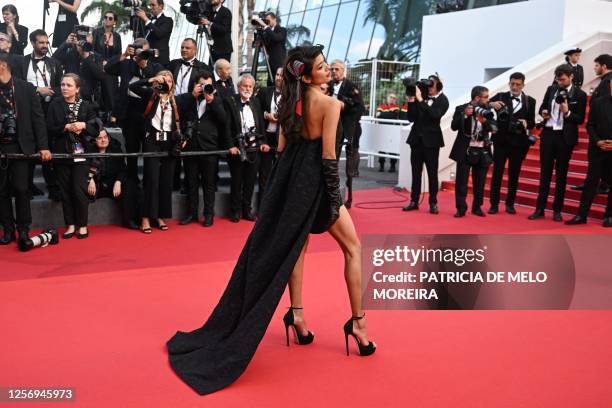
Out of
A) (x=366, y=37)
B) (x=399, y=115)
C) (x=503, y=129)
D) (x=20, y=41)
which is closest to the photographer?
(x=503, y=129)

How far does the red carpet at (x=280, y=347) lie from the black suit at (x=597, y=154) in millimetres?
3636

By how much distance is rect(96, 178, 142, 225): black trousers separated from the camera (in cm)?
774

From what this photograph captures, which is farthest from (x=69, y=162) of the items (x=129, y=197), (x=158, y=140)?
(x=158, y=140)

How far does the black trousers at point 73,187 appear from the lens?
709 cm

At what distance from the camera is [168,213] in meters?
7.80

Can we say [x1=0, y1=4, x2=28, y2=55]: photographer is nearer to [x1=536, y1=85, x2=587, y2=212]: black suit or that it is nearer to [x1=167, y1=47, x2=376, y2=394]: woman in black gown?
[x1=167, y1=47, x2=376, y2=394]: woman in black gown

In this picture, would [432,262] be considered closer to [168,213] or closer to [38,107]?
[168,213]

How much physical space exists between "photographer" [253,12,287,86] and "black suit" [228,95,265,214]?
5.63 feet

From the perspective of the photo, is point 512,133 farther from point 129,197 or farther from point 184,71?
point 129,197

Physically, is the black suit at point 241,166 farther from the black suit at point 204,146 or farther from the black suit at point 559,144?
the black suit at point 559,144

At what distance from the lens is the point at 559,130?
8453 millimetres

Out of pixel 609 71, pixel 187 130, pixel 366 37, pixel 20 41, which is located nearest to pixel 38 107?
pixel 187 130

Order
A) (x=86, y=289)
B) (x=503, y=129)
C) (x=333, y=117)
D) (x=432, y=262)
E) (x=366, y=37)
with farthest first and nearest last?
(x=366, y=37) → (x=503, y=129) → (x=432, y=262) → (x=86, y=289) → (x=333, y=117)

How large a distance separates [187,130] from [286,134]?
410 centimetres
